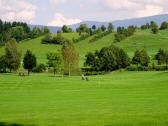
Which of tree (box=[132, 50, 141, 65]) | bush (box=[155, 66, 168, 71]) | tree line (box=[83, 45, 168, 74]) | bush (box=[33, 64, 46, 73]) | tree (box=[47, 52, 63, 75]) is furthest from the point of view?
bush (box=[33, 64, 46, 73])

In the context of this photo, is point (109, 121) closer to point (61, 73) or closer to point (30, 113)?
point (30, 113)

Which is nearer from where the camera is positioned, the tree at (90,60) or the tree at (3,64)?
the tree at (3,64)

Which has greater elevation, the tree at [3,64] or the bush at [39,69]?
the tree at [3,64]

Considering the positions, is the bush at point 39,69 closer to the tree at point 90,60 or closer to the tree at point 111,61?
the tree at point 90,60

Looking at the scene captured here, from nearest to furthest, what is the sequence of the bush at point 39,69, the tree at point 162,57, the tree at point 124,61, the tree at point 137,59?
the tree at point 124,61, the tree at point 137,59, the bush at point 39,69, the tree at point 162,57

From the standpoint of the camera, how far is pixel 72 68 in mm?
130375

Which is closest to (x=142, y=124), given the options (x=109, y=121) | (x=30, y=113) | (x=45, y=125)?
(x=109, y=121)

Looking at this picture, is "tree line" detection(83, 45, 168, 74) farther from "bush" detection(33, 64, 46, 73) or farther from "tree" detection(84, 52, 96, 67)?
"bush" detection(33, 64, 46, 73)

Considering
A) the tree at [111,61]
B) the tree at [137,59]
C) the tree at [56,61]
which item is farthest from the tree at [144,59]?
the tree at [56,61]

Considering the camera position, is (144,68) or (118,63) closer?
(144,68)

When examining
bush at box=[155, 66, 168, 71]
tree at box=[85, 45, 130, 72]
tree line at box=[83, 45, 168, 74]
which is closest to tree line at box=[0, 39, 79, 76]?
tree line at box=[83, 45, 168, 74]

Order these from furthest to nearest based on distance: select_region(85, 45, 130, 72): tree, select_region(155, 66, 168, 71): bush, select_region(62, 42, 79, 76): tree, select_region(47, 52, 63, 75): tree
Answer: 1. select_region(85, 45, 130, 72): tree
2. select_region(155, 66, 168, 71): bush
3. select_region(47, 52, 63, 75): tree
4. select_region(62, 42, 79, 76): tree

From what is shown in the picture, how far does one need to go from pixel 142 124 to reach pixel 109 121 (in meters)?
1.78

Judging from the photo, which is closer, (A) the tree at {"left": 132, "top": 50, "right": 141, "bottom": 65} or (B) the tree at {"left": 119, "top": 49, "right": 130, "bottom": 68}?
(B) the tree at {"left": 119, "top": 49, "right": 130, "bottom": 68}
